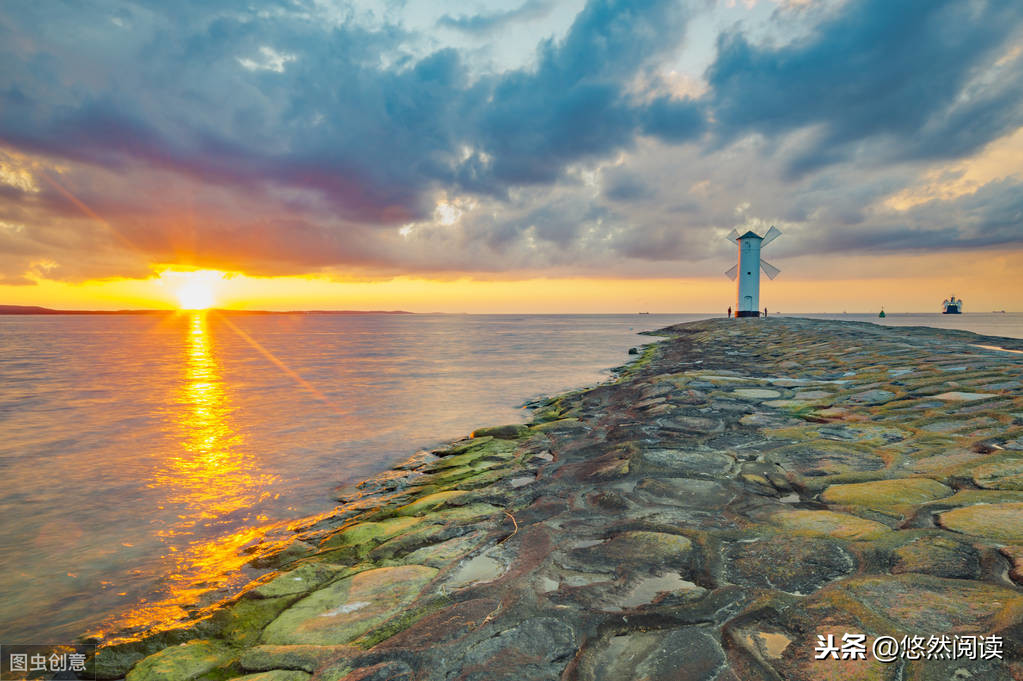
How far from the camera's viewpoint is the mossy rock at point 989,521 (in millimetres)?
2539

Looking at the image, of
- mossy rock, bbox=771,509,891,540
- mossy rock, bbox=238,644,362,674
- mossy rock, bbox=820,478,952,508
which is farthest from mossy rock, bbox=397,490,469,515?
mossy rock, bbox=820,478,952,508

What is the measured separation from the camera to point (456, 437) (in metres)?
11.0

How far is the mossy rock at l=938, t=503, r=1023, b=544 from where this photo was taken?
2.54 meters

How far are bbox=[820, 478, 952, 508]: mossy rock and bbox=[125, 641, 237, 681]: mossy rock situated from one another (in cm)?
415

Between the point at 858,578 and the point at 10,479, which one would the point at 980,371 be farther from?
the point at 10,479

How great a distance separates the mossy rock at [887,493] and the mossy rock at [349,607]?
298 centimetres

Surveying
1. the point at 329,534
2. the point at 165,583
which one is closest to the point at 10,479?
the point at 165,583

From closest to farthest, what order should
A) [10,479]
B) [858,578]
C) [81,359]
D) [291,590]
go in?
[858,578], [291,590], [10,479], [81,359]

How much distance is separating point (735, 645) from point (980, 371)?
8.05 meters

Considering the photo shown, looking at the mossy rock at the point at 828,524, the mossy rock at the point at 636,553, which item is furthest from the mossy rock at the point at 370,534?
the mossy rock at the point at 828,524

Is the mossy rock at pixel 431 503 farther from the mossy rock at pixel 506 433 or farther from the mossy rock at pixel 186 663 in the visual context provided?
the mossy rock at pixel 506 433
